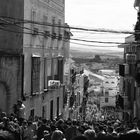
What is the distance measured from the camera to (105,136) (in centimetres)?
923

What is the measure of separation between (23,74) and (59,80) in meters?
10.8

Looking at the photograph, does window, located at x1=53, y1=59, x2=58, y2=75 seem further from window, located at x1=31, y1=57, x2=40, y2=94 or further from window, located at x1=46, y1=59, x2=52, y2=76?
window, located at x1=31, y1=57, x2=40, y2=94

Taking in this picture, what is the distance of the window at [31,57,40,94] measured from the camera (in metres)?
28.2

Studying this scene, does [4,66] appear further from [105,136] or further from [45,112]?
[105,136]

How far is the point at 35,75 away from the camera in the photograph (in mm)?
28922

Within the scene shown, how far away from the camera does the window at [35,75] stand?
28.2 m

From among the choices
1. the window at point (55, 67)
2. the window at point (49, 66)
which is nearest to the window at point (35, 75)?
the window at point (49, 66)

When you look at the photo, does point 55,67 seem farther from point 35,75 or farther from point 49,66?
point 35,75

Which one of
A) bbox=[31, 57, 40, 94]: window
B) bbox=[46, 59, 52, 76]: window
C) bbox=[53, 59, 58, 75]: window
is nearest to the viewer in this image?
bbox=[31, 57, 40, 94]: window

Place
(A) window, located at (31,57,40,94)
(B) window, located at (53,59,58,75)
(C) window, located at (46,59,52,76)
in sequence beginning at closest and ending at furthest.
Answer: (A) window, located at (31,57,40,94) → (C) window, located at (46,59,52,76) → (B) window, located at (53,59,58,75)

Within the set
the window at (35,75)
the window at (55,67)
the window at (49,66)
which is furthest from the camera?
the window at (55,67)

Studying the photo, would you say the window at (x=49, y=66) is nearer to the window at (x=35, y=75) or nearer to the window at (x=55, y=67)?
the window at (x=55, y=67)

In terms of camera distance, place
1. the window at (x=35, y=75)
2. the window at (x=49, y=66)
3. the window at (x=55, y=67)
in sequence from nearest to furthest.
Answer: the window at (x=35, y=75) < the window at (x=49, y=66) < the window at (x=55, y=67)

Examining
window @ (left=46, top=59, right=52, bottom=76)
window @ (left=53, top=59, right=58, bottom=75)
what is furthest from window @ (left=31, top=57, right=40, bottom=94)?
window @ (left=53, top=59, right=58, bottom=75)
